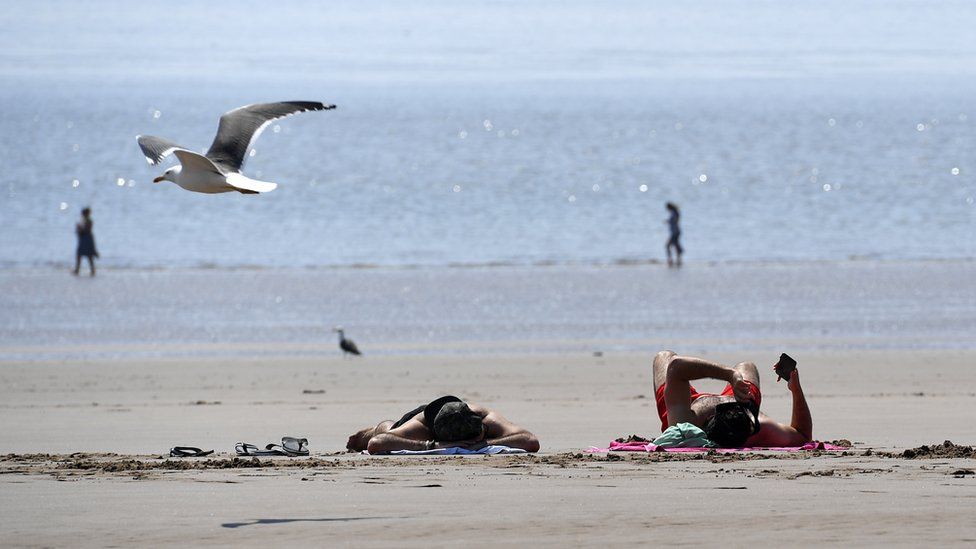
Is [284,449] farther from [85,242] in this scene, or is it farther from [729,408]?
[85,242]

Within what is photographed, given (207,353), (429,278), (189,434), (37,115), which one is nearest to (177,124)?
(37,115)

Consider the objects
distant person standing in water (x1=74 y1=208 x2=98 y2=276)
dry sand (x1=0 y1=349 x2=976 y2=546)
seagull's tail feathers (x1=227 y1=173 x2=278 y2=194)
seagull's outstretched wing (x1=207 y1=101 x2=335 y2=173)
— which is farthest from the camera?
distant person standing in water (x1=74 y1=208 x2=98 y2=276)

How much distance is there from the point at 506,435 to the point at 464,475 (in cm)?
114

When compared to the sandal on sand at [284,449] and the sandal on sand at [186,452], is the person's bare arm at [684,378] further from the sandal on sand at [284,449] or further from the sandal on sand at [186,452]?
the sandal on sand at [186,452]

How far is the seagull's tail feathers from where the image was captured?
10.4m

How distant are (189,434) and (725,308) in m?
11.5

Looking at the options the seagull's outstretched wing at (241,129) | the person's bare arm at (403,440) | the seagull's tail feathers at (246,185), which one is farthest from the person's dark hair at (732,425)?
the seagull's outstretched wing at (241,129)

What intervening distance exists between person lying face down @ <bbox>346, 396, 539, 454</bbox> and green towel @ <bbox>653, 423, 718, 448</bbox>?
760mm

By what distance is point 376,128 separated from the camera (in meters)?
91.2

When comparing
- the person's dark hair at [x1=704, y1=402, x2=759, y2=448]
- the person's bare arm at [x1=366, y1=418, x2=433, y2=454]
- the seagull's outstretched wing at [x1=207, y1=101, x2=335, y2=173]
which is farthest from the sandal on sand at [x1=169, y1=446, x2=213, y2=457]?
the person's dark hair at [x1=704, y1=402, x2=759, y2=448]

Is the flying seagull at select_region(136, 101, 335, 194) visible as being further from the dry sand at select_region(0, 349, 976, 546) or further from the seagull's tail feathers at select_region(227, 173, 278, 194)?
the dry sand at select_region(0, 349, 976, 546)

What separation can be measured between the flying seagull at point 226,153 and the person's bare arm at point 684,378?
9.02 feet

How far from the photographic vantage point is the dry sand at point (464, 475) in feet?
22.9

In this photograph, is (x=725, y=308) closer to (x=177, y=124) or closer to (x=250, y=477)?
(x=250, y=477)
